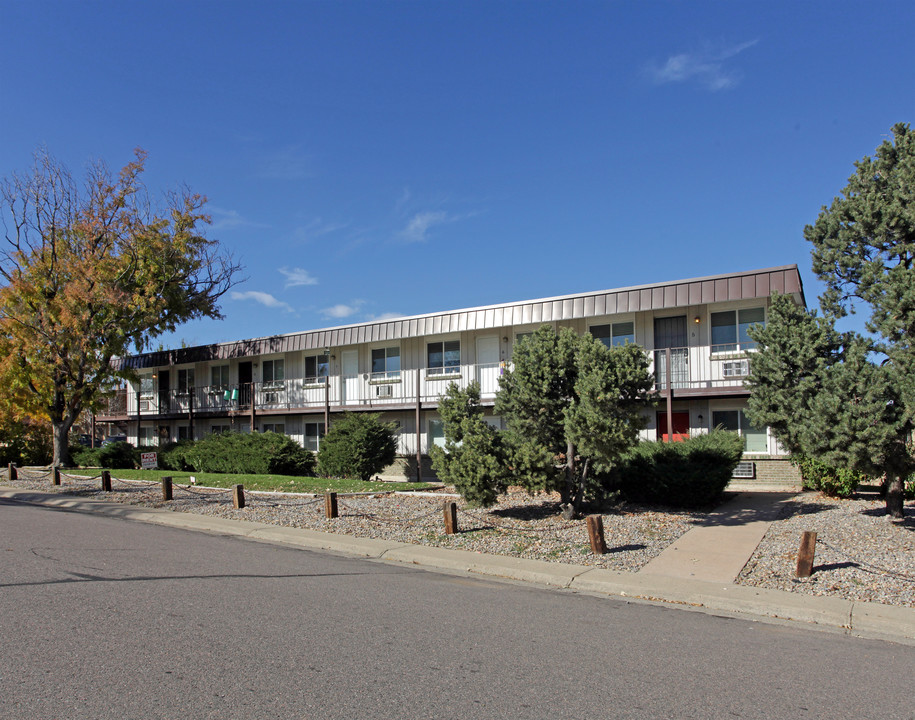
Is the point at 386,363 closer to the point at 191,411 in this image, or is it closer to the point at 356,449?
the point at 356,449

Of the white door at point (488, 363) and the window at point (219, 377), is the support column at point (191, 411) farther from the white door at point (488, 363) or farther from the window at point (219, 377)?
the white door at point (488, 363)

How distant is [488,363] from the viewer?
923 inches

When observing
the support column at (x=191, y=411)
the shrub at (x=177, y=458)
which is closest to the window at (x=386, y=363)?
the shrub at (x=177, y=458)

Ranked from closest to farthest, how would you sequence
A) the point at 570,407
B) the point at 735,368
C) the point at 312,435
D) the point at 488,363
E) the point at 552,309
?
the point at 570,407, the point at 735,368, the point at 552,309, the point at 488,363, the point at 312,435

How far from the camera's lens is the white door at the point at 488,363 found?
75.7 feet

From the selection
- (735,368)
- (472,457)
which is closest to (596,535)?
(472,457)

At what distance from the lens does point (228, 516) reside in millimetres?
14875

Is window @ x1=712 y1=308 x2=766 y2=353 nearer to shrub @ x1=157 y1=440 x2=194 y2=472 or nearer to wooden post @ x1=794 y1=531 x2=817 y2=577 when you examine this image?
wooden post @ x1=794 y1=531 x2=817 y2=577

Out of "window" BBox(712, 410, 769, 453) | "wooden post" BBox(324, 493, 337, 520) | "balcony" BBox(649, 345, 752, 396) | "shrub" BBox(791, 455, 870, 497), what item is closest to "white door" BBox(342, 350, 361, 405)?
"balcony" BBox(649, 345, 752, 396)

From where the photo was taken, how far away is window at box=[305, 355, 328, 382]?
93.4 ft

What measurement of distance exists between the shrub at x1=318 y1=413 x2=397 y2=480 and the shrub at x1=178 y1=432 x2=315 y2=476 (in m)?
2.11

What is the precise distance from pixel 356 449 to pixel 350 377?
733 cm

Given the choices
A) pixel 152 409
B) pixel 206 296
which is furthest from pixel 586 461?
pixel 152 409

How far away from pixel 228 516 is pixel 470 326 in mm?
10566
